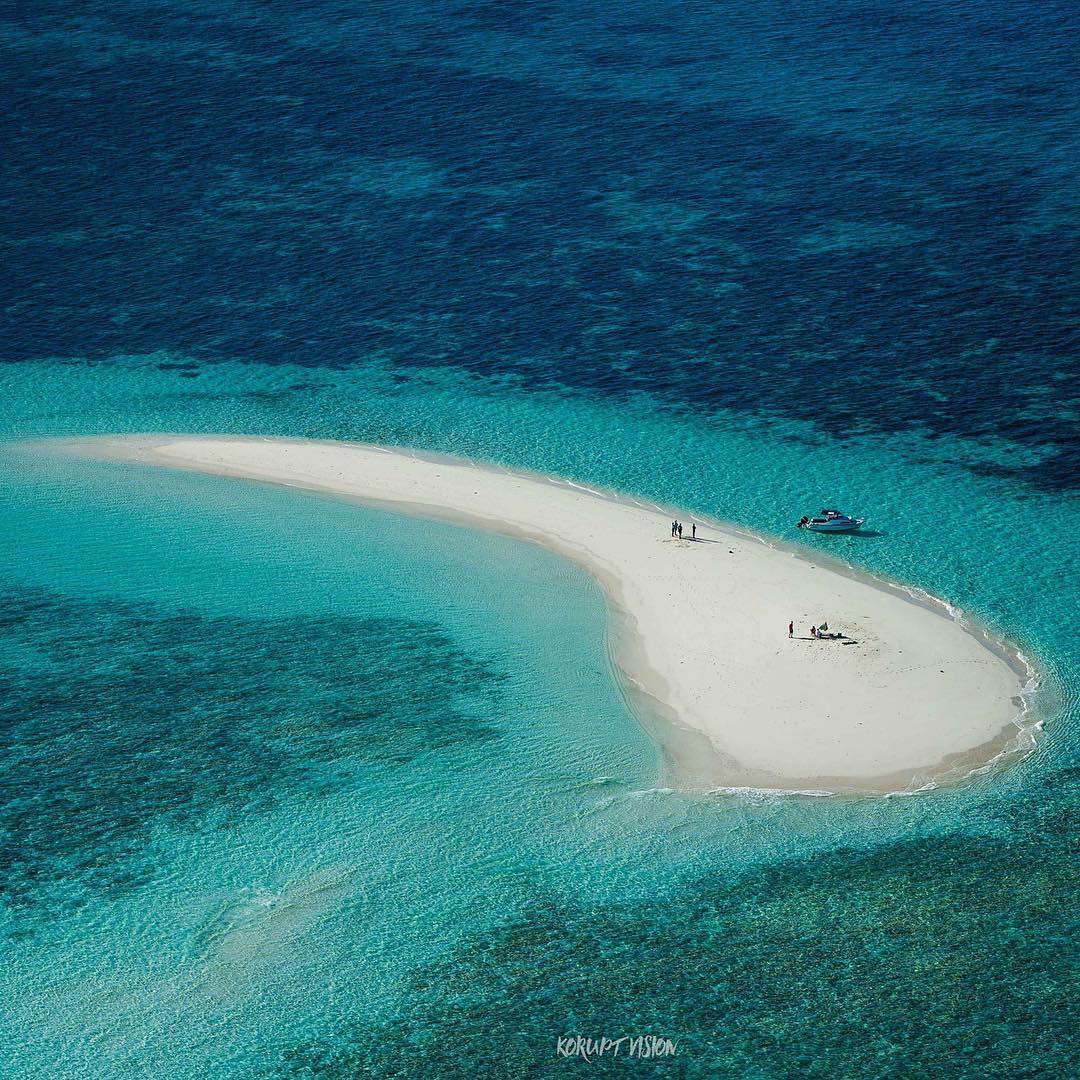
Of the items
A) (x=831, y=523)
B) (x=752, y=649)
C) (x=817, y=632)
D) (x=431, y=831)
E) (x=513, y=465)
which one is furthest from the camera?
(x=513, y=465)

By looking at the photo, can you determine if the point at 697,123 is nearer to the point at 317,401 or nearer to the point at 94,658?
the point at 317,401

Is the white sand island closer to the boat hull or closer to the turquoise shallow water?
the turquoise shallow water

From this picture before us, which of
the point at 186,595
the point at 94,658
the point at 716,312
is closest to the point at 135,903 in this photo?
the point at 94,658

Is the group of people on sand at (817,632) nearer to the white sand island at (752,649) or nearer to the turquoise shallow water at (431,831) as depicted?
the white sand island at (752,649)

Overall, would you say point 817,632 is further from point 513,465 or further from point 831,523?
point 513,465

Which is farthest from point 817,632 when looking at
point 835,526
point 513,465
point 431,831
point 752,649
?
point 513,465

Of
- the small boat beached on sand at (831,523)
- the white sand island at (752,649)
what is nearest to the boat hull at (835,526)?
the small boat beached on sand at (831,523)
